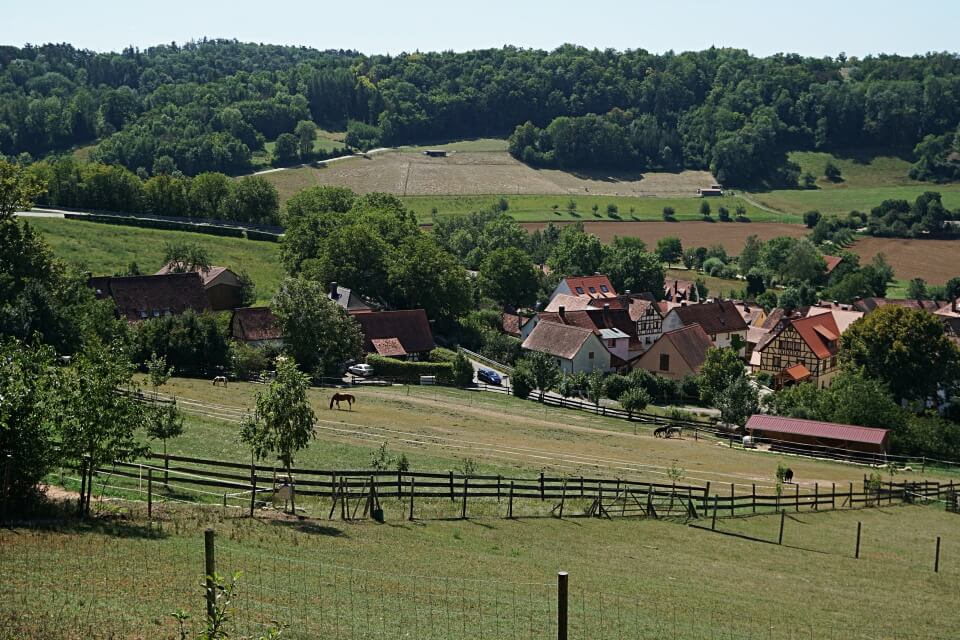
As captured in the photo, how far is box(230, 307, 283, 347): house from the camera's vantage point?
75.5m

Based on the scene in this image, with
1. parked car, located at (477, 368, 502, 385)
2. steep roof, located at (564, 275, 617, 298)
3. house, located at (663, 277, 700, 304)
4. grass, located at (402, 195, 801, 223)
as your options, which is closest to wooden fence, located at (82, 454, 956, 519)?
parked car, located at (477, 368, 502, 385)

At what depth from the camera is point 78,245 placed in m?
93.1

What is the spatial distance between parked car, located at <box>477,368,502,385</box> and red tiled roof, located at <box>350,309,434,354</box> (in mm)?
5028

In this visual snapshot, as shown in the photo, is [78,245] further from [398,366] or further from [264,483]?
[264,483]

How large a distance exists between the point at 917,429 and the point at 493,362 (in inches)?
1301

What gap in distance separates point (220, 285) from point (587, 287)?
40.0 m

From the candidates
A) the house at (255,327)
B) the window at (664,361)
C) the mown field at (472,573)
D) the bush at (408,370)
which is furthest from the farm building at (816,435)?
the house at (255,327)

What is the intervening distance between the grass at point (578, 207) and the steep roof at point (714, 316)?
6259cm

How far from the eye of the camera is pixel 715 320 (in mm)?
100938

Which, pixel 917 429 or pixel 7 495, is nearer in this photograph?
pixel 7 495

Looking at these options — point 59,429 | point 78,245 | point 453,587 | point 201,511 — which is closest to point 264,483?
point 201,511

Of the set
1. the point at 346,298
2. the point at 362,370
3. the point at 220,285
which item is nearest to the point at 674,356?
the point at 362,370

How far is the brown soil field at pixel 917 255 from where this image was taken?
5487 inches

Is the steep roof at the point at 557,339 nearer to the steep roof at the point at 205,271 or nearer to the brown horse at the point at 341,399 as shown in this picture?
the steep roof at the point at 205,271
